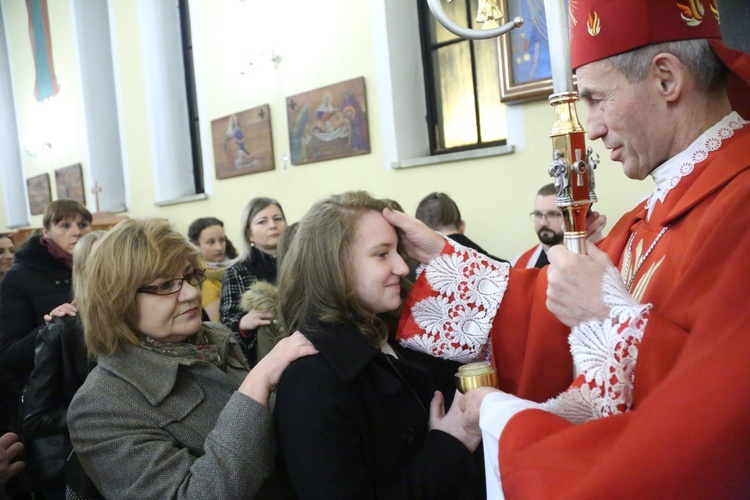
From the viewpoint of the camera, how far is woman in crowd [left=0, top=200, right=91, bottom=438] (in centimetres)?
353

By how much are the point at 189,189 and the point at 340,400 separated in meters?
8.74

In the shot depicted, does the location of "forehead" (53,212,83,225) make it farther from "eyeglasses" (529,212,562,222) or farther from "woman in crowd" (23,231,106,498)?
"eyeglasses" (529,212,562,222)

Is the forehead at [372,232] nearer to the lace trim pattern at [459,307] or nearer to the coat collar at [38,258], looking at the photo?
the lace trim pattern at [459,307]

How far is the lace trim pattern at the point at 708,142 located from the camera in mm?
1501

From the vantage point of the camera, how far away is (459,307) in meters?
2.00

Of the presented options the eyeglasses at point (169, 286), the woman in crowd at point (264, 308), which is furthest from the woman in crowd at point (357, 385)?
the woman in crowd at point (264, 308)

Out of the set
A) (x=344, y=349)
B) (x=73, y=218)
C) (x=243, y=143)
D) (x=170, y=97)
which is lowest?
(x=344, y=349)

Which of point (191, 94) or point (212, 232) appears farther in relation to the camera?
point (191, 94)

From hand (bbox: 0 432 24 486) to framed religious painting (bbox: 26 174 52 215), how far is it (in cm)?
1122

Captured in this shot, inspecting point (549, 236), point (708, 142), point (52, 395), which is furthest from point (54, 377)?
point (549, 236)

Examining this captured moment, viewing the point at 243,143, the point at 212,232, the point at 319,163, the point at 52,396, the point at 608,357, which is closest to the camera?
the point at 608,357

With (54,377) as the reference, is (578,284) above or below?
above

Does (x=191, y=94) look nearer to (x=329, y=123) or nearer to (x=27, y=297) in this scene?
(x=329, y=123)

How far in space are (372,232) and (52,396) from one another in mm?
1541
